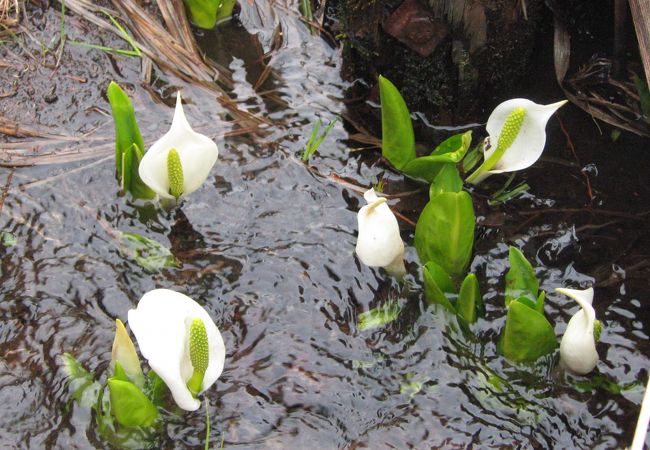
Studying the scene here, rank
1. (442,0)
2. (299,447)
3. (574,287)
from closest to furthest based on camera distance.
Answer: (299,447), (574,287), (442,0)

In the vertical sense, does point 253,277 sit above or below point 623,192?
below

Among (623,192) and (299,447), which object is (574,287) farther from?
(299,447)

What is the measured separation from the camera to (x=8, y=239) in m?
2.29

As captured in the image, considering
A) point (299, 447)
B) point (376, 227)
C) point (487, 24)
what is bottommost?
point (299, 447)

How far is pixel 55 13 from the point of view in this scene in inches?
115

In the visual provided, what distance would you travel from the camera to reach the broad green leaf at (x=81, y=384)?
6.36 ft

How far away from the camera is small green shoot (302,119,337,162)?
2.56 meters

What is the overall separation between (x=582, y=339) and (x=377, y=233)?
1.82 feet

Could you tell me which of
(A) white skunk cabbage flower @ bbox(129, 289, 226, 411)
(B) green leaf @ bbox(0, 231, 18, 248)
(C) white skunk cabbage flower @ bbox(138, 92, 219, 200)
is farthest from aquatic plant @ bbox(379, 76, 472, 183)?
(B) green leaf @ bbox(0, 231, 18, 248)

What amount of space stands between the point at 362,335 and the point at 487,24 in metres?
1.05

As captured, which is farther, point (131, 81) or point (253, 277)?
point (131, 81)

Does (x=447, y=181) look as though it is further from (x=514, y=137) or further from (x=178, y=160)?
(x=178, y=160)

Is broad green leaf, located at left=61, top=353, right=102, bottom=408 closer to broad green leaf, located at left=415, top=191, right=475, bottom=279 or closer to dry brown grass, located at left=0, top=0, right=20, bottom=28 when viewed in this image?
broad green leaf, located at left=415, top=191, right=475, bottom=279

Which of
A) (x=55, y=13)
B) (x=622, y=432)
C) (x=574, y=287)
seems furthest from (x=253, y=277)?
(x=55, y=13)
